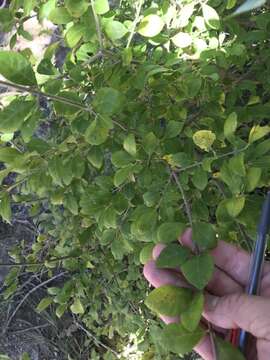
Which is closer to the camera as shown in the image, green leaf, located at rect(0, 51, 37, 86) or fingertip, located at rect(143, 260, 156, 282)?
green leaf, located at rect(0, 51, 37, 86)

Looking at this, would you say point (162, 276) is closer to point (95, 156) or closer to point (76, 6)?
point (95, 156)

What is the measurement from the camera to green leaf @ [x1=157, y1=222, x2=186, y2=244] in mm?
899

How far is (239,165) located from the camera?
0.87 m

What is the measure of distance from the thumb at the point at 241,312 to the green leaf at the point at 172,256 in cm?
13

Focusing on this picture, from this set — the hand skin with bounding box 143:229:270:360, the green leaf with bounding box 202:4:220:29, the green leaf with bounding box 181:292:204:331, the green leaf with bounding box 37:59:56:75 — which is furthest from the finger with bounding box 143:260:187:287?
the green leaf with bounding box 202:4:220:29

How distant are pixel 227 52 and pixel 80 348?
1.94 meters

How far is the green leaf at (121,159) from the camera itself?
104 cm

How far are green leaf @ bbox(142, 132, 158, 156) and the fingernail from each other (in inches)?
12.0

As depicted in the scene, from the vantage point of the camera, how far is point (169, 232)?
0.90 metres

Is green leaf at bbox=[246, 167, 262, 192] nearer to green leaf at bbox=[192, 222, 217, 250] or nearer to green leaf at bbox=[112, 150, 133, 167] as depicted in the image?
green leaf at bbox=[192, 222, 217, 250]

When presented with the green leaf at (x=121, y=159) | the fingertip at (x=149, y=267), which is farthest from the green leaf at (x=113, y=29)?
the fingertip at (x=149, y=267)

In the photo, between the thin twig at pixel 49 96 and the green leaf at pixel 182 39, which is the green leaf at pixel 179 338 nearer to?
the thin twig at pixel 49 96

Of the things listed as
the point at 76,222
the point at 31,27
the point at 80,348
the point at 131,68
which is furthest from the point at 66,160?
the point at 80,348

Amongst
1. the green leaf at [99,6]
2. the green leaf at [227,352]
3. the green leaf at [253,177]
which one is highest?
the green leaf at [99,6]
